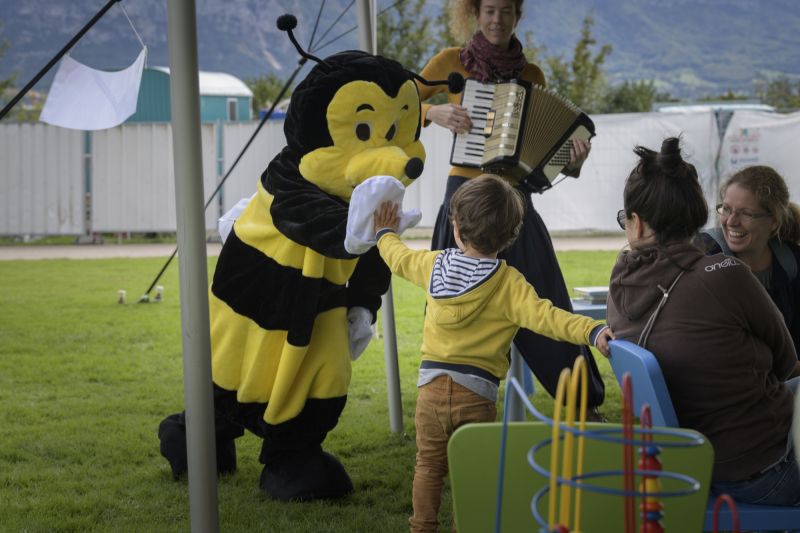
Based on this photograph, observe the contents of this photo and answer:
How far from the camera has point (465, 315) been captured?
2742 mm

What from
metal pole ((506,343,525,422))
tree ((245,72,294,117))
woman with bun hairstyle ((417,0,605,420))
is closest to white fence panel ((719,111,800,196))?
metal pole ((506,343,525,422))

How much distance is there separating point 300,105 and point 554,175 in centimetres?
122

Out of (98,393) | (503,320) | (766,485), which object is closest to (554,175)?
(503,320)

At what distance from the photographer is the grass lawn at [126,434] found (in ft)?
11.3

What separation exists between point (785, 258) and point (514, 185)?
3.71 feet

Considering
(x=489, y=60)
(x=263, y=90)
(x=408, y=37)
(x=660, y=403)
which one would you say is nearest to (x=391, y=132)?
(x=489, y=60)

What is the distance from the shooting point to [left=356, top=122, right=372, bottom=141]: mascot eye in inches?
133

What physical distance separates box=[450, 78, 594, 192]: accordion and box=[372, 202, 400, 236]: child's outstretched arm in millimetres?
1026

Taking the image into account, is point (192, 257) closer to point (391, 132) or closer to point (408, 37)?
point (391, 132)

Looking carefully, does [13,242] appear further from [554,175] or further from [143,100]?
[554,175]

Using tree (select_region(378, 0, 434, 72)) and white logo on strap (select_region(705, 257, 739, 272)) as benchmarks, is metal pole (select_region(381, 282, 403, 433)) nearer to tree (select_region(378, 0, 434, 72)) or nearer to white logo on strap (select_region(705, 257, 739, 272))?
white logo on strap (select_region(705, 257, 739, 272))

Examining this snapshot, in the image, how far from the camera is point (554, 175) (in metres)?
4.12

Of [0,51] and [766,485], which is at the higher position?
[0,51]

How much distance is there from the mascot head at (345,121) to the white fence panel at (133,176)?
12342 mm
